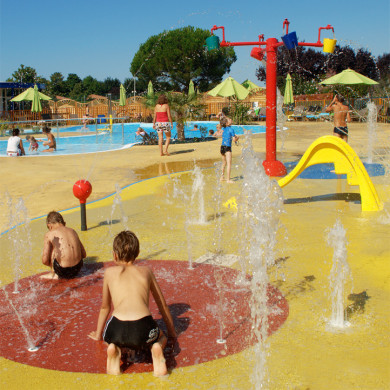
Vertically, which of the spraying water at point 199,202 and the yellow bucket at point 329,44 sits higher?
the yellow bucket at point 329,44

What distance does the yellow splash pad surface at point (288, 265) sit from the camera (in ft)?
10.3

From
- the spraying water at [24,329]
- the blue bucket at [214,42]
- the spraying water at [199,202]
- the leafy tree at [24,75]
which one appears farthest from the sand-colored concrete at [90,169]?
the leafy tree at [24,75]

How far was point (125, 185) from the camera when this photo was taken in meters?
10.0

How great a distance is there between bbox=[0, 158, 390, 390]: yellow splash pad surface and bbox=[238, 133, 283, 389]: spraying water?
0.22 feet

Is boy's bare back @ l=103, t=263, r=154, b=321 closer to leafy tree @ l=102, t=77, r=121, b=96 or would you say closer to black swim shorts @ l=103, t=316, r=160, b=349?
black swim shorts @ l=103, t=316, r=160, b=349

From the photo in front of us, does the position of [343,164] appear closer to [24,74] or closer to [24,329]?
[24,329]

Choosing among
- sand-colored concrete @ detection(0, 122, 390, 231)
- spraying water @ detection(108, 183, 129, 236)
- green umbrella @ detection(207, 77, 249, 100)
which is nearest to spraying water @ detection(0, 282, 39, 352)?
spraying water @ detection(108, 183, 129, 236)

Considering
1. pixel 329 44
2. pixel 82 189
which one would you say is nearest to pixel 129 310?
pixel 82 189

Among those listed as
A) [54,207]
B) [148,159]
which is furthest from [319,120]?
[54,207]

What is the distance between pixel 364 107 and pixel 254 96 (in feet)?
32.5

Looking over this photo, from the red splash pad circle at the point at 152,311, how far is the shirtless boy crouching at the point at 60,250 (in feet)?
0.44

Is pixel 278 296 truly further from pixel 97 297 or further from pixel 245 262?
pixel 97 297

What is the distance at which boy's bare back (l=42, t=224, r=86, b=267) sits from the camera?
4895 millimetres

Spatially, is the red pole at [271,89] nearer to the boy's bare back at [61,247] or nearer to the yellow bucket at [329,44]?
the yellow bucket at [329,44]
